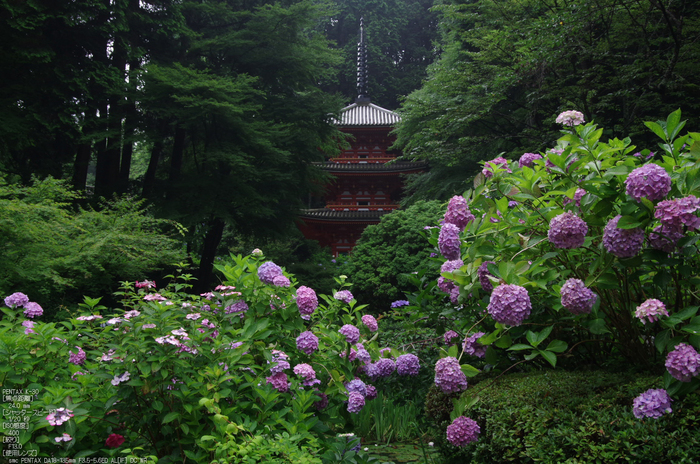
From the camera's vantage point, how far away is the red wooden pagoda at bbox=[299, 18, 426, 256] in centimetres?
1494

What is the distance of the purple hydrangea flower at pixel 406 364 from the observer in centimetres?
285

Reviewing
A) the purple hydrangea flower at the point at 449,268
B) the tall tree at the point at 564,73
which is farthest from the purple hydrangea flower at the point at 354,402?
the tall tree at the point at 564,73

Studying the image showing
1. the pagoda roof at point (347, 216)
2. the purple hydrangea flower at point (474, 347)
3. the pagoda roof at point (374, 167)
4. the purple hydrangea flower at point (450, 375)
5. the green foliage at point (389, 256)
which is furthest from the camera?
the pagoda roof at point (374, 167)

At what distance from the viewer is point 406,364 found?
2.85 metres

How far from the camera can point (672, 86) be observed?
241 inches

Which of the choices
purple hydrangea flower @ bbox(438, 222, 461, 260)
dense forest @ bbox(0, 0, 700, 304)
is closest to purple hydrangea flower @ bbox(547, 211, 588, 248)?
purple hydrangea flower @ bbox(438, 222, 461, 260)

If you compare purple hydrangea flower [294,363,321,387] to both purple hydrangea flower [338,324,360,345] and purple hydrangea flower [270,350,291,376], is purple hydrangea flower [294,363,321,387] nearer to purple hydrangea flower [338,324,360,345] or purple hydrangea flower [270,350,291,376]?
purple hydrangea flower [270,350,291,376]

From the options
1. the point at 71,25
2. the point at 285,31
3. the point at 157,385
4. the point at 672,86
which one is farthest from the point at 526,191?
the point at 285,31

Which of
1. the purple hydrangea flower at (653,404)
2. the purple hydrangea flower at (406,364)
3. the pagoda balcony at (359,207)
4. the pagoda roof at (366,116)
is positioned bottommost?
the purple hydrangea flower at (406,364)

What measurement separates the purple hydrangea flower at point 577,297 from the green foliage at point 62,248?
4.68 m

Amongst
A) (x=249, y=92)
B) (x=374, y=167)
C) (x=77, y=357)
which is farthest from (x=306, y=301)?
(x=374, y=167)

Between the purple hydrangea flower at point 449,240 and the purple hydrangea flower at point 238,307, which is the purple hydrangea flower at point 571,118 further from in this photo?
the purple hydrangea flower at point 238,307

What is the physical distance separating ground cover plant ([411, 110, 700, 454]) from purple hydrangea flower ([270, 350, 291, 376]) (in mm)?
641

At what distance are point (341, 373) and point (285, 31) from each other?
9171 mm
